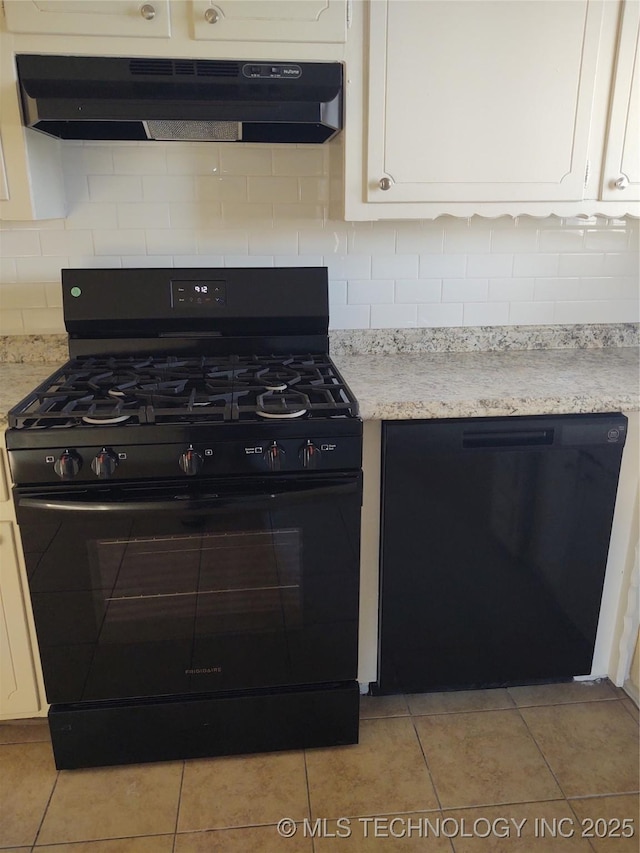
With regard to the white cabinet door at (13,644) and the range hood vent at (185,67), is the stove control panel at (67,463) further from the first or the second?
the range hood vent at (185,67)

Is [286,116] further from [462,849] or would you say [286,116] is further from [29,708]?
[462,849]

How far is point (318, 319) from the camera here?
2.05 m

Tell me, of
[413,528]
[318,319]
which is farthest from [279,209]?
[413,528]

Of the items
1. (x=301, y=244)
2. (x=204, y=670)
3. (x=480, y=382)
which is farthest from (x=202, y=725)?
(x=301, y=244)

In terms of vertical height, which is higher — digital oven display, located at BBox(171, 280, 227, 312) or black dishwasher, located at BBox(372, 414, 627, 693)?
digital oven display, located at BBox(171, 280, 227, 312)

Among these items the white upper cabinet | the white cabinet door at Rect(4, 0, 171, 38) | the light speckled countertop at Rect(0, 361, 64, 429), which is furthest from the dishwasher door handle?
the white cabinet door at Rect(4, 0, 171, 38)

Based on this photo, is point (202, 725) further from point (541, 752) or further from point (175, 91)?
point (175, 91)

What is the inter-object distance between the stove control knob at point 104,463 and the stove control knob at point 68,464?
1.4 inches

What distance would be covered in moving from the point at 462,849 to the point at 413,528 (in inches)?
29.7

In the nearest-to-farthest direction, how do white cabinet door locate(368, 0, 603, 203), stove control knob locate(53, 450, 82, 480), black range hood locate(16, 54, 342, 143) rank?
stove control knob locate(53, 450, 82, 480) < black range hood locate(16, 54, 342, 143) < white cabinet door locate(368, 0, 603, 203)

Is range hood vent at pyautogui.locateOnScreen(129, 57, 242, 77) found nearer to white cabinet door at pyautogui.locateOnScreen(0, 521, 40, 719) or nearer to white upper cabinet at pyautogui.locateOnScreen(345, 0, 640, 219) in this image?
white upper cabinet at pyautogui.locateOnScreen(345, 0, 640, 219)

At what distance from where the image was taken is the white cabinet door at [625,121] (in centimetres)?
175

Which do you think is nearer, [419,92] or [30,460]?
[30,460]

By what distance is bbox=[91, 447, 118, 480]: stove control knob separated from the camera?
1498 mm
